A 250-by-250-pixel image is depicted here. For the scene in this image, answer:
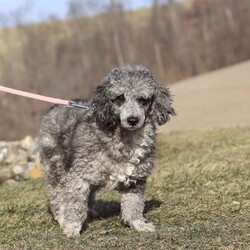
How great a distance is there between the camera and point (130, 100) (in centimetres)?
538

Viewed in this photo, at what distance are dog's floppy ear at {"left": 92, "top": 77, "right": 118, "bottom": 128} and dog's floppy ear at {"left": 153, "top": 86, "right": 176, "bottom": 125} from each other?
1.30 ft

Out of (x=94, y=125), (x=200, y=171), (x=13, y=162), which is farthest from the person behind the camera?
(x=13, y=162)

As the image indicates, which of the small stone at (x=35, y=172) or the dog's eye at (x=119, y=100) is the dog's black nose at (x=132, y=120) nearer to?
the dog's eye at (x=119, y=100)

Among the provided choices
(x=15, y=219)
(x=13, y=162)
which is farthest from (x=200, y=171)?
(x=13, y=162)

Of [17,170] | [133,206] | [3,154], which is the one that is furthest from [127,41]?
[133,206]

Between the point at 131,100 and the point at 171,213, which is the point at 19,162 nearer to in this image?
the point at 171,213

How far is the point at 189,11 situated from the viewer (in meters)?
53.5

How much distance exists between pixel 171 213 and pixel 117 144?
1259 mm

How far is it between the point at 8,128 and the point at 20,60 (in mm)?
14254

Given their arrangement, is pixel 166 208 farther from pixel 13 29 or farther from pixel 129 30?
pixel 129 30

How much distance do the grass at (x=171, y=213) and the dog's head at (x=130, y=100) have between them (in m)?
1.01

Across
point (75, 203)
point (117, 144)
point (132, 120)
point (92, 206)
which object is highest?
point (132, 120)

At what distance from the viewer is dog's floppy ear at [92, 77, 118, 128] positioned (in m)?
5.49

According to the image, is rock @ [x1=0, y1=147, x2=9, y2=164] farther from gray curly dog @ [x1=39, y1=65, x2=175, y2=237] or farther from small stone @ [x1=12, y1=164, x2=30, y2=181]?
gray curly dog @ [x1=39, y1=65, x2=175, y2=237]
